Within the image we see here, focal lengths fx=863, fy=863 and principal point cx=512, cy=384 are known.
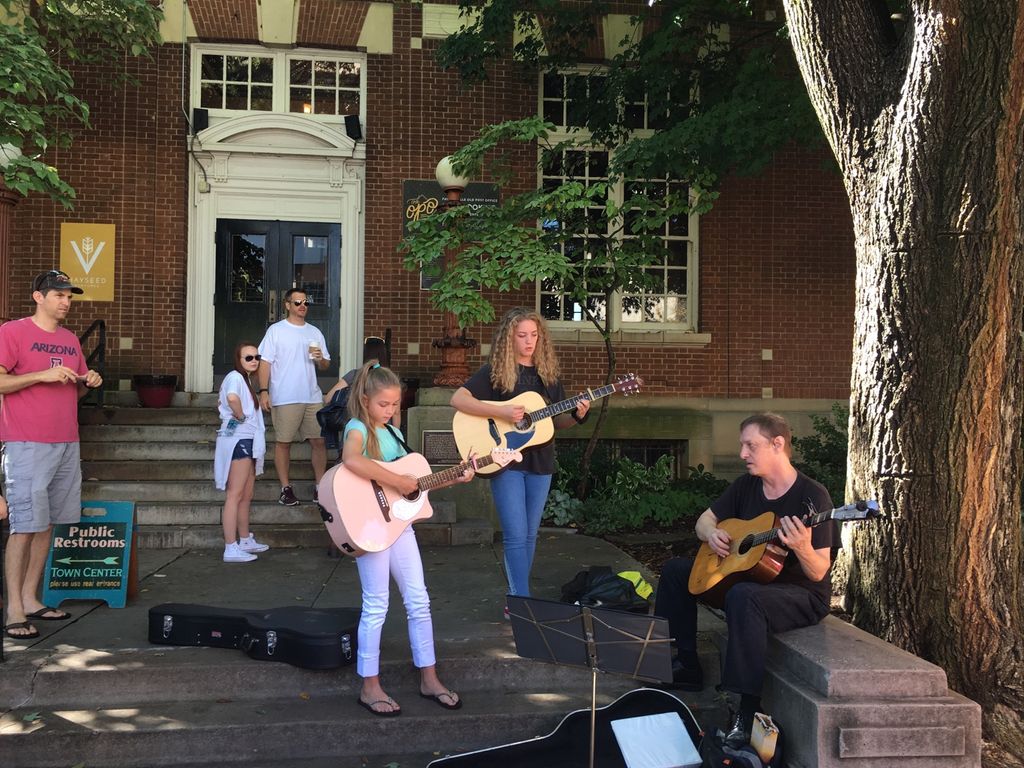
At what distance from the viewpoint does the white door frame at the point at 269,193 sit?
35.6 ft

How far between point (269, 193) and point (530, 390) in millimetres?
7060

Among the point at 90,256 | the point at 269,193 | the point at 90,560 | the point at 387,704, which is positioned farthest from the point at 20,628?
the point at 269,193

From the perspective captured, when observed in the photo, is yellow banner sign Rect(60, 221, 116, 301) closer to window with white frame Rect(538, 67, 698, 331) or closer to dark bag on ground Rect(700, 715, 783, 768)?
window with white frame Rect(538, 67, 698, 331)

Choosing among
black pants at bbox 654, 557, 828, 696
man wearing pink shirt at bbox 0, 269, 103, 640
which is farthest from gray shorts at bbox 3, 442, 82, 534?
black pants at bbox 654, 557, 828, 696

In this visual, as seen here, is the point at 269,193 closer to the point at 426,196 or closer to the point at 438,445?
the point at 426,196

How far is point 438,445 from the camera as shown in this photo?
8422 millimetres

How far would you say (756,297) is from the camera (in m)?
11.4

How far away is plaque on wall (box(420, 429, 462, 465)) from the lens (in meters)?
8.40

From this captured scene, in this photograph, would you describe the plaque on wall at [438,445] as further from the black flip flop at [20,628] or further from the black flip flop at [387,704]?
the black flip flop at [387,704]

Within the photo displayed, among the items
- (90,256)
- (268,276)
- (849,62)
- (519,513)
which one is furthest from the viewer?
(268,276)

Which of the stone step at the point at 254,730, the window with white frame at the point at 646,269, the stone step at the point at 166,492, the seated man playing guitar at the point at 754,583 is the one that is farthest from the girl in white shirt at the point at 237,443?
the window with white frame at the point at 646,269

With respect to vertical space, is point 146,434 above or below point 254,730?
above

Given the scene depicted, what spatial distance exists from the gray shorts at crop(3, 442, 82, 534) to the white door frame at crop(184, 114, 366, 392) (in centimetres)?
589

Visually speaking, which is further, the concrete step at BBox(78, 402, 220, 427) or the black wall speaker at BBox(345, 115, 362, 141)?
the black wall speaker at BBox(345, 115, 362, 141)
